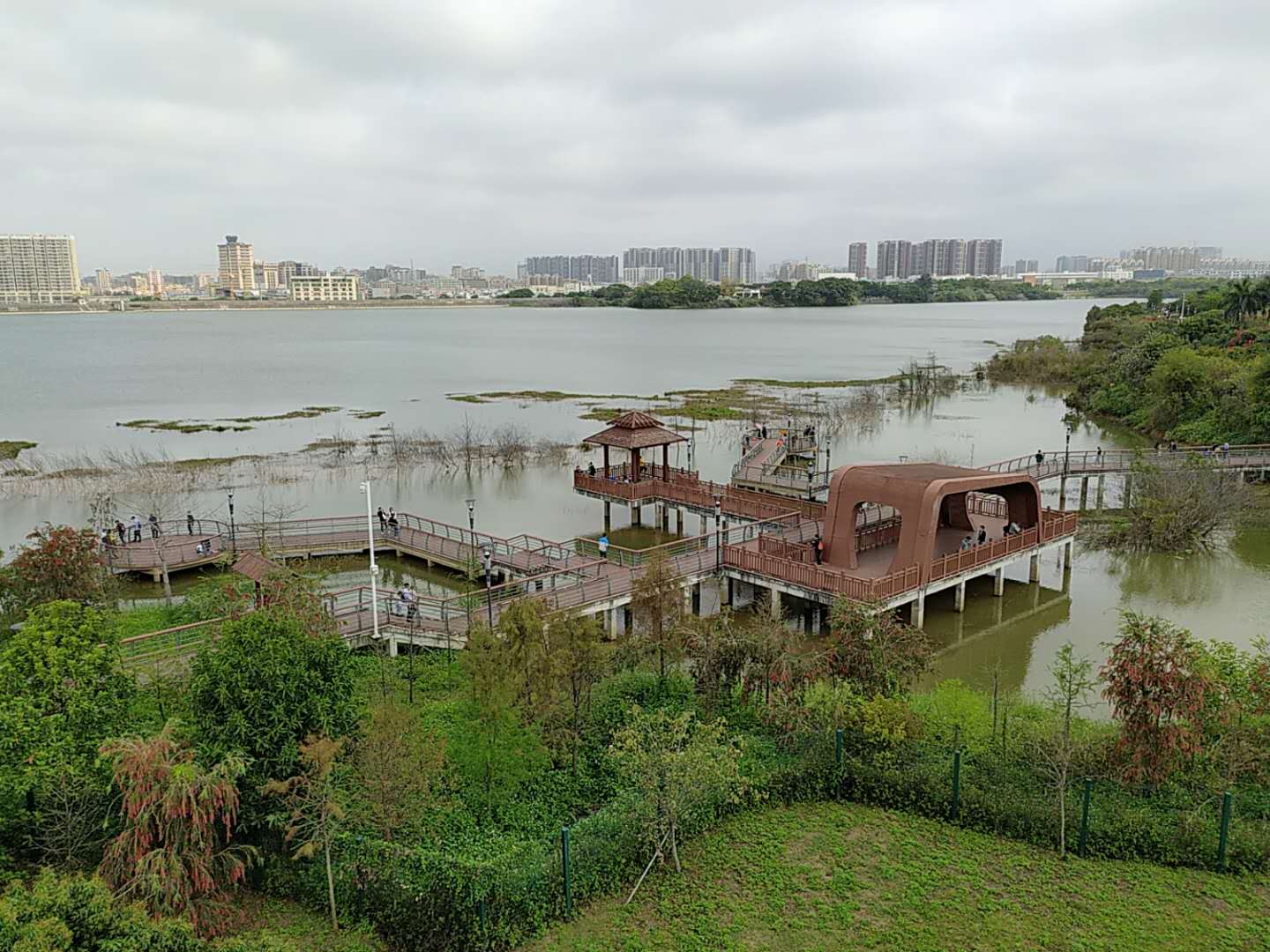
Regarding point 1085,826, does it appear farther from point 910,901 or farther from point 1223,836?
point 910,901

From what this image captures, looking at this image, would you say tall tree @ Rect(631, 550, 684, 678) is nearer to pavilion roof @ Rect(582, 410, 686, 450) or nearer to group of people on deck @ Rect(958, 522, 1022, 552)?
group of people on deck @ Rect(958, 522, 1022, 552)

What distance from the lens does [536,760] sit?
14930 millimetres

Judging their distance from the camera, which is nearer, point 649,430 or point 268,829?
point 268,829

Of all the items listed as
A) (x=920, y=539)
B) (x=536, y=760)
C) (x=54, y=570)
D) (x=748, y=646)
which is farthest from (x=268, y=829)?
(x=920, y=539)

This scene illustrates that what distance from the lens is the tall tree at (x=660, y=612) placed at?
18812 millimetres

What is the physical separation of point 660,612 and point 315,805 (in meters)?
8.70

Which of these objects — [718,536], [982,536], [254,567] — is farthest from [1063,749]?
[254,567]

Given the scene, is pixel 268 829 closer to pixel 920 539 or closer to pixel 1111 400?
pixel 920 539

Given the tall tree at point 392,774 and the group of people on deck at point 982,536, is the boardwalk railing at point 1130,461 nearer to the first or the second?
the group of people on deck at point 982,536

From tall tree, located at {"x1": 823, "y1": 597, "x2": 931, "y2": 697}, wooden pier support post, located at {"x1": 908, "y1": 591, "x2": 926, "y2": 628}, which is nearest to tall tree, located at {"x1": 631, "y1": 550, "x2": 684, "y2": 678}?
tall tree, located at {"x1": 823, "y1": 597, "x2": 931, "y2": 697}

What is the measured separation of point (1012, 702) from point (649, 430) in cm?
1884

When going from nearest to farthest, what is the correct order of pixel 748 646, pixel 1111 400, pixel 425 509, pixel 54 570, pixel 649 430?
pixel 748 646, pixel 54 570, pixel 649 430, pixel 425 509, pixel 1111 400

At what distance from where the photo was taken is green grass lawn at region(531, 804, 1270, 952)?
1137cm

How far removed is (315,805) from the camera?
12164 mm
